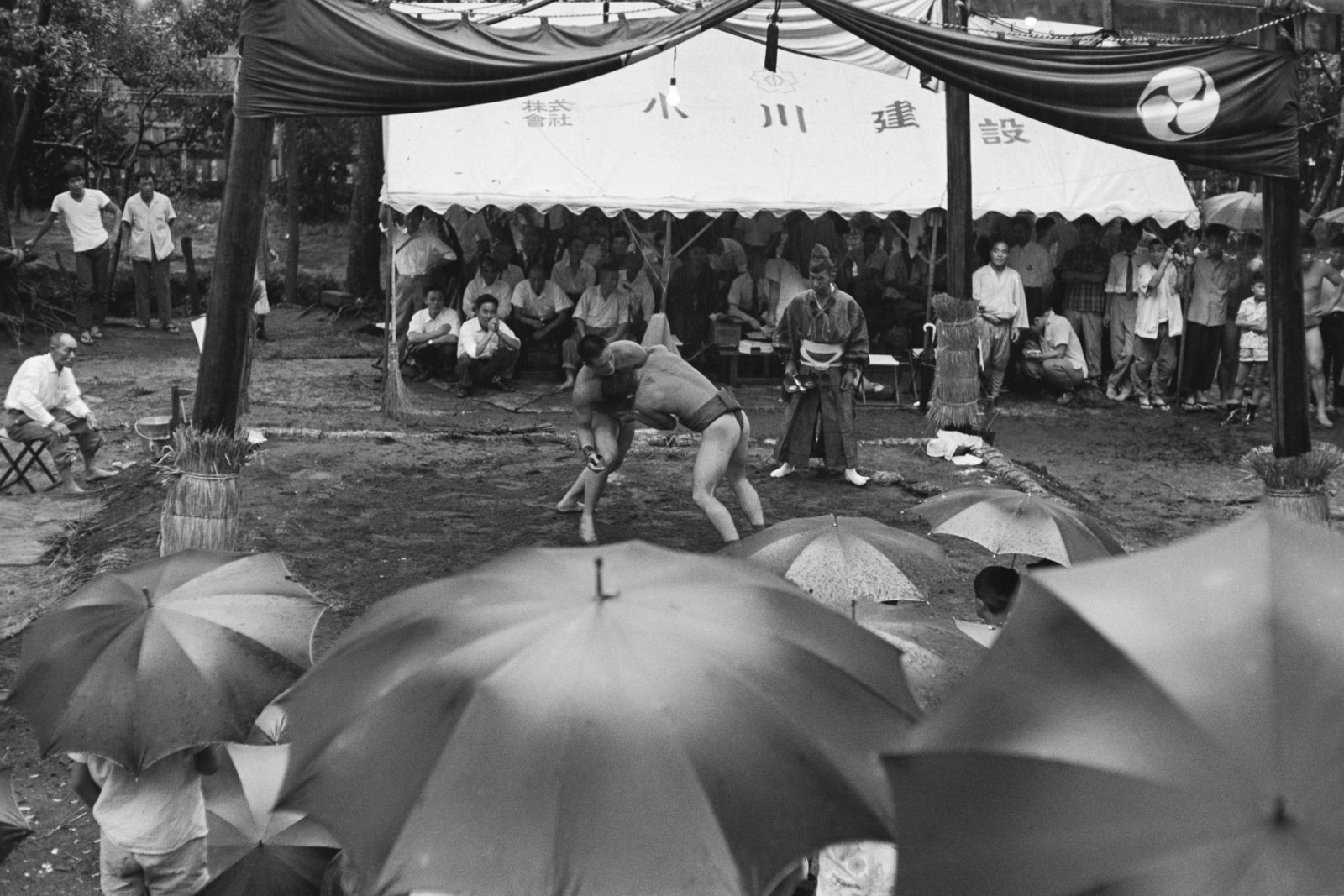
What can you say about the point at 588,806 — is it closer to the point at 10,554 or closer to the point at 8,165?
the point at 10,554

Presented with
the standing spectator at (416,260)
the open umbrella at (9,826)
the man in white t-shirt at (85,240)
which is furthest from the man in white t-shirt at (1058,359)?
the open umbrella at (9,826)

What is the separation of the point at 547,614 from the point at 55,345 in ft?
28.6

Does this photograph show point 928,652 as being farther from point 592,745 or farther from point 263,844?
point 263,844

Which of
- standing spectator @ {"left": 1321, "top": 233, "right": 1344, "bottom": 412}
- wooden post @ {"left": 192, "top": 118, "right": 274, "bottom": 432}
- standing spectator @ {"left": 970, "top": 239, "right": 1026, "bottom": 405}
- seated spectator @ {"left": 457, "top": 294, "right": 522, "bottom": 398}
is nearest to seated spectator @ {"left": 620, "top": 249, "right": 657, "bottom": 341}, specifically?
seated spectator @ {"left": 457, "top": 294, "right": 522, "bottom": 398}

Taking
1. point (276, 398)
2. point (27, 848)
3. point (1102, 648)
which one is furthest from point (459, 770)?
point (276, 398)

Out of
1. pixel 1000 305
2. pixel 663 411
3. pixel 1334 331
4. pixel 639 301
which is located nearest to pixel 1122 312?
pixel 1000 305

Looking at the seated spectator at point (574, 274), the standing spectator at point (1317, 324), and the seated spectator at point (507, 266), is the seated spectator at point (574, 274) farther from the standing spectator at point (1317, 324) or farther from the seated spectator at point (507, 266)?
the standing spectator at point (1317, 324)

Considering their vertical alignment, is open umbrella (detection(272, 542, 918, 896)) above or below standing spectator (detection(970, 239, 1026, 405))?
below

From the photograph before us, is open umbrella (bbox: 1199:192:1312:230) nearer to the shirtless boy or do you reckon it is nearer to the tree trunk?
the shirtless boy

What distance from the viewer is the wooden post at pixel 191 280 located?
60.1 feet

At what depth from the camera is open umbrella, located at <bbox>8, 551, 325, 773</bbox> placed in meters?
4.16

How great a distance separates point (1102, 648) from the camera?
2.49 meters

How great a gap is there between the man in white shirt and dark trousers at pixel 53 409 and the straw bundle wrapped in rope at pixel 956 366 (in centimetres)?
661

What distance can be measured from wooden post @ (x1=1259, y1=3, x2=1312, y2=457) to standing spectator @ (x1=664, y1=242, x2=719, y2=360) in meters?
8.50
